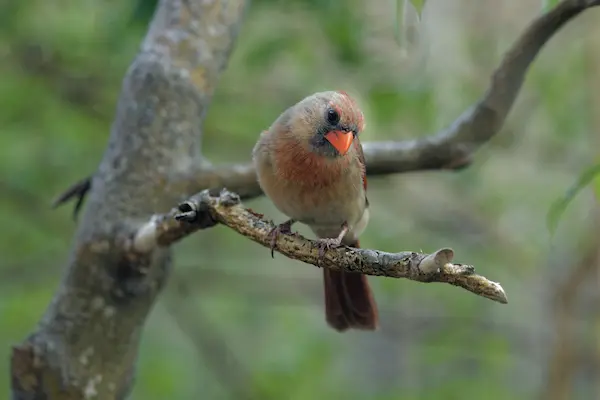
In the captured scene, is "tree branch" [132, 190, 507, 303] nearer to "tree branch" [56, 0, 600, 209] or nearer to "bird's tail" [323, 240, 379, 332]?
"tree branch" [56, 0, 600, 209]

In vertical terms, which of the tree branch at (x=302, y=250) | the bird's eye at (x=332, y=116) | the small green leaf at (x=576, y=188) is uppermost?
the bird's eye at (x=332, y=116)

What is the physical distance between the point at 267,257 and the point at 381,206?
3.97 ft

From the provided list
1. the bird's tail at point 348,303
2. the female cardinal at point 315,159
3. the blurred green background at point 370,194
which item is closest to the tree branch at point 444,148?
the female cardinal at point 315,159

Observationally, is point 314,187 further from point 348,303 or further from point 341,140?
point 348,303

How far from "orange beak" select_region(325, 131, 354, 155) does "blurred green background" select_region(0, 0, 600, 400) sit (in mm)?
922

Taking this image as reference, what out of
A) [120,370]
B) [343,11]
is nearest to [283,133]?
[120,370]

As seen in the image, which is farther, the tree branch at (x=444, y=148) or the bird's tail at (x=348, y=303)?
the bird's tail at (x=348, y=303)

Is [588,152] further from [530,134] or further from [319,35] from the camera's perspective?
[319,35]

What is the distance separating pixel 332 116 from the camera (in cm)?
239

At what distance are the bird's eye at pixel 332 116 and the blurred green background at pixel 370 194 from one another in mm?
886

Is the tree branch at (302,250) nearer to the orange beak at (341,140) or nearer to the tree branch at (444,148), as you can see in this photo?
the tree branch at (444,148)

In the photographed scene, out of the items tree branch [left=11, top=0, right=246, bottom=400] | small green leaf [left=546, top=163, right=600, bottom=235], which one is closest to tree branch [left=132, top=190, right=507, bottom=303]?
tree branch [left=11, top=0, right=246, bottom=400]

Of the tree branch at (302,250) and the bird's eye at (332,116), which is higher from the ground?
the bird's eye at (332,116)

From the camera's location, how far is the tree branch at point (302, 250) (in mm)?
1402
